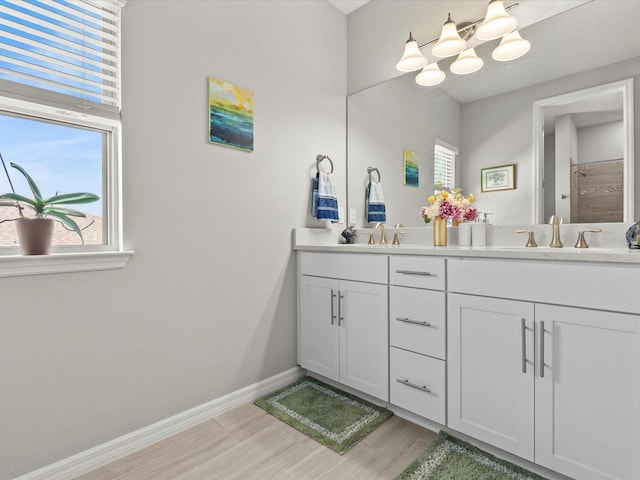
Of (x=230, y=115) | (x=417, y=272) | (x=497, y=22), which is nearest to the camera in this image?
(x=417, y=272)

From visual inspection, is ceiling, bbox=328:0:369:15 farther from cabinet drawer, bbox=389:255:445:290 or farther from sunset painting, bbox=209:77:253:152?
cabinet drawer, bbox=389:255:445:290

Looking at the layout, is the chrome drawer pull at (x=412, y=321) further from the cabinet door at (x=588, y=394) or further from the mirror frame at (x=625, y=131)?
the mirror frame at (x=625, y=131)

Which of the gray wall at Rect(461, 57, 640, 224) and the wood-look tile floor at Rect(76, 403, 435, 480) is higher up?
the gray wall at Rect(461, 57, 640, 224)

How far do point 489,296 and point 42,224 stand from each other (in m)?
1.81

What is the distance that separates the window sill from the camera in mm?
1266

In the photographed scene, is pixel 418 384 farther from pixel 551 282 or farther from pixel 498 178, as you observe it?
pixel 498 178

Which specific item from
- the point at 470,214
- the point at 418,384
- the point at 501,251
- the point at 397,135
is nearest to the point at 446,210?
the point at 470,214

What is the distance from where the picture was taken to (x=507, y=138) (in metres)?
1.91

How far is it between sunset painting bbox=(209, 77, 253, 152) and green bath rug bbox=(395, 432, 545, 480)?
181 cm

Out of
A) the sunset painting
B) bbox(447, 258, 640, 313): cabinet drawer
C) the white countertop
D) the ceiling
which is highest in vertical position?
the ceiling

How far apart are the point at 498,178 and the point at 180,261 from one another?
5.86 ft

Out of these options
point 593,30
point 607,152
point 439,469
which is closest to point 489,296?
point 439,469

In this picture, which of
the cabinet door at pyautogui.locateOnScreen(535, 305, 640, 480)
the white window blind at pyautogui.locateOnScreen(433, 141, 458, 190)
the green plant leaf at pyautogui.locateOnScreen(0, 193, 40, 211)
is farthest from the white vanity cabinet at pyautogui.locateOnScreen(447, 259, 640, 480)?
the green plant leaf at pyautogui.locateOnScreen(0, 193, 40, 211)

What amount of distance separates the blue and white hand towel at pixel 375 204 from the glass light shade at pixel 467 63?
864mm
